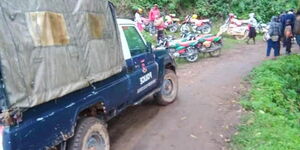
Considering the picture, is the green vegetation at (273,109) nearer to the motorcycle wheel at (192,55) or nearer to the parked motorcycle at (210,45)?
the parked motorcycle at (210,45)

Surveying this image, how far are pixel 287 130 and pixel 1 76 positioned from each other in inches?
200

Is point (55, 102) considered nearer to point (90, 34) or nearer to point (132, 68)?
point (90, 34)

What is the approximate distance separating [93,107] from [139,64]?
153cm

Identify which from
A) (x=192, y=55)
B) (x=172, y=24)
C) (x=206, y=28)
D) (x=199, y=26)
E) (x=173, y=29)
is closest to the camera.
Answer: (x=192, y=55)

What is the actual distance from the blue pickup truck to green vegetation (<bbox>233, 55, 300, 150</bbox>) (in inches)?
73.2

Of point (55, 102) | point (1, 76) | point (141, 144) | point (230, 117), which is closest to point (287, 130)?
point (230, 117)

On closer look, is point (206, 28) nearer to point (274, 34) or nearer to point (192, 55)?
point (192, 55)

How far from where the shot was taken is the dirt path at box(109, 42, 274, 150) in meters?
6.20

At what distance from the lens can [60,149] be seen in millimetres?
4578

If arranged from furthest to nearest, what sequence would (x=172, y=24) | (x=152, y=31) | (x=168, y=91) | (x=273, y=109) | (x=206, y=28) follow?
(x=172, y=24)
(x=206, y=28)
(x=152, y=31)
(x=168, y=91)
(x=273, y=109)

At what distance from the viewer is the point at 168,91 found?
830 cm

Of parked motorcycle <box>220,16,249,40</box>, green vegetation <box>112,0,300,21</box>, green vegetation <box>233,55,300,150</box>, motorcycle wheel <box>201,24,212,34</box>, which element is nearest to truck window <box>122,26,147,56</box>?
green vegetation <box>233,55,300,150</box>

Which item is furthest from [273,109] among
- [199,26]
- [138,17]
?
[138,17]

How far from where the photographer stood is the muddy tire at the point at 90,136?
4.65 meters
